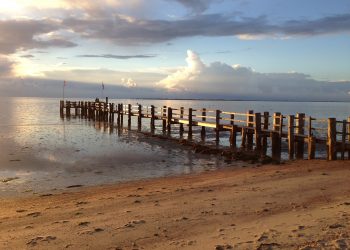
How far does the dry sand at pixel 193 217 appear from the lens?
19.4 feet

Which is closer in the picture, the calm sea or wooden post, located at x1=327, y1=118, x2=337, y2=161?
the calm sea

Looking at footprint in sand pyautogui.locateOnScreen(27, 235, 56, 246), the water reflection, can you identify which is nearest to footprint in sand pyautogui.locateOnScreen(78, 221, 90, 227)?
footprint in sand pyautogui.locateOnScreen(27, 235, 56, 246)

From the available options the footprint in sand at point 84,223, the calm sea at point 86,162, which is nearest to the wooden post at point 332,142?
the calm sea at point 86,162

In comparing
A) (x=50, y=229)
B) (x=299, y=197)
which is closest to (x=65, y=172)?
(x=50, y=229)

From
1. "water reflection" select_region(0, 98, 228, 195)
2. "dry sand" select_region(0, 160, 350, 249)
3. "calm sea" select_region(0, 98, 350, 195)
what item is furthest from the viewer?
"water reflection" select_region(0, 98, 228, 195)

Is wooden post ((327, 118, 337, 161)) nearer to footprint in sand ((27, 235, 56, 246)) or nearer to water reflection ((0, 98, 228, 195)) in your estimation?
water reflection ((0, 98, 228, 195))

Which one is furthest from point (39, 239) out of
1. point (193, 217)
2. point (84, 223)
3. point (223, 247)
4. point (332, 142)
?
point (332, 142)

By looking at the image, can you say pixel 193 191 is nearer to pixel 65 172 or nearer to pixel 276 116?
pixel 65 172

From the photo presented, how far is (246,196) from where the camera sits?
29.0 feet

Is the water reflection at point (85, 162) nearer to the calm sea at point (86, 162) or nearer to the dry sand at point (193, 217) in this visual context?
the calm sea at point (86, 162)

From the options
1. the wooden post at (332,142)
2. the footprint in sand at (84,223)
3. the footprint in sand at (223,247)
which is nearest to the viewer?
the footprint in sand at (223,247)

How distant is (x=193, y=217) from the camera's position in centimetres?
721

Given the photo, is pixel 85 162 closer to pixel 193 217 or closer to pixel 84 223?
pixel 84 223

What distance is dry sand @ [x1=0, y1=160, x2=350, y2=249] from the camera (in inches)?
232
